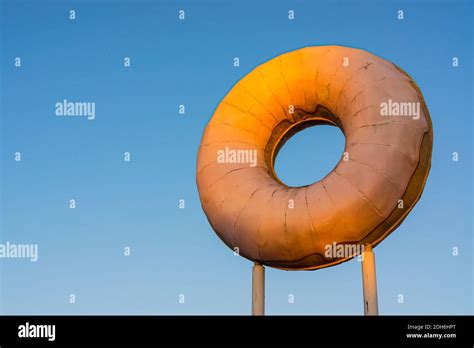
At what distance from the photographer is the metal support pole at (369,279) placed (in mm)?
12508

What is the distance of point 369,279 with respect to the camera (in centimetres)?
1266

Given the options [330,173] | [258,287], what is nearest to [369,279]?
[330,173]

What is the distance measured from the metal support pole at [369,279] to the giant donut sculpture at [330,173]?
0.76 ft

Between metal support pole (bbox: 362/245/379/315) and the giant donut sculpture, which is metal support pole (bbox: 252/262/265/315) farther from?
metal support pole (bbox: 362/245/379/315)

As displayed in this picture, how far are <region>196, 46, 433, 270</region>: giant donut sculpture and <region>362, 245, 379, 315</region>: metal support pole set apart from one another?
0.76ft

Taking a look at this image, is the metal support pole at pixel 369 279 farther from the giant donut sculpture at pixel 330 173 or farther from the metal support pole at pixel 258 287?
the metal support pole at pixel 258 287

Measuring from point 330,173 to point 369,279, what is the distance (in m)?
2.06

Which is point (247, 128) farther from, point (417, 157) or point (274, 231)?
point (417, 157)

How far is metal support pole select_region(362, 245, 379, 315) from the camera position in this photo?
41.0 ft

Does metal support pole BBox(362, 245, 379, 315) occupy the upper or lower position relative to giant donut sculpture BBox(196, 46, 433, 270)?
lower

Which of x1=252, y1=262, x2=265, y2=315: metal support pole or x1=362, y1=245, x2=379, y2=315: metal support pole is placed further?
x1=252, y1=262, x2=265, y2=315: metal support pole

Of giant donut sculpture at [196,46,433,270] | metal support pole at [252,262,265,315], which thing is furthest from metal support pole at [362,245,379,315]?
metal support pole at [252,262,265,315]
